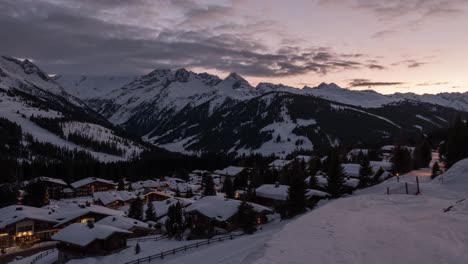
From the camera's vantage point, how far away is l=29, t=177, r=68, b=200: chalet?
5825 inches

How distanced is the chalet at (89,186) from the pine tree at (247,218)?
11004 cm

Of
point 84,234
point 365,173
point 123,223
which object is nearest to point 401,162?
point 365,173

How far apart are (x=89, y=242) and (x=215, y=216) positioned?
1875cm

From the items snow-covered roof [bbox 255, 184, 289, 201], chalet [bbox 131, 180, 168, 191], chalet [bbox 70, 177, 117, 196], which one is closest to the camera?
snow-covered roof [bbox 255, 184, 289, 201]

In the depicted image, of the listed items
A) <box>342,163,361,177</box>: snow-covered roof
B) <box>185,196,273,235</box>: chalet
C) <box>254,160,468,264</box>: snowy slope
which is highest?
<box>254,160,468,264</box>: snowy slope

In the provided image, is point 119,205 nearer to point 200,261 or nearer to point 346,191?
point 346,191

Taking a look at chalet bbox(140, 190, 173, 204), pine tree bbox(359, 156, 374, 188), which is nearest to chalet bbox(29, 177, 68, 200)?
chalet bbox(140, 190, 173, 204)

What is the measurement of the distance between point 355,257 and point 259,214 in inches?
1727

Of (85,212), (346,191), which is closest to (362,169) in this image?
(346,191)

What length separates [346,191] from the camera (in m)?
89.5

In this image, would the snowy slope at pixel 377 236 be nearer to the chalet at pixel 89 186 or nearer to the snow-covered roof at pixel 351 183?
the snow-covered roof at pixel 351 183

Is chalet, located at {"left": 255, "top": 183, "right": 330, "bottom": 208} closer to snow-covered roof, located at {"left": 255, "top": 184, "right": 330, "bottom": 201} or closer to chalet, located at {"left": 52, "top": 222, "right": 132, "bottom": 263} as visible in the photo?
snow-covered roof, located at {"left": 255, "top": 184, "right": 330, "bottom": 201}

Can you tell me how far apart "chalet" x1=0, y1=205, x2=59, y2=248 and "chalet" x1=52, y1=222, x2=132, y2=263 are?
23155 millimetres

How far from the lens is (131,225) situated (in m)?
77.6
